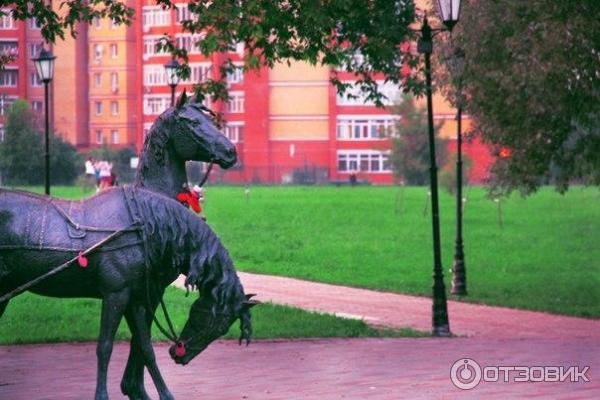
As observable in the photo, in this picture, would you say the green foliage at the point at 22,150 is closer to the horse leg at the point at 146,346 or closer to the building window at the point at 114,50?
the horse leg at the point at 146,346

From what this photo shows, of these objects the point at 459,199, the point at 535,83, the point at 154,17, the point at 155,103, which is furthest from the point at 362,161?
the point at 535,83

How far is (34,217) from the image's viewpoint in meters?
11.1

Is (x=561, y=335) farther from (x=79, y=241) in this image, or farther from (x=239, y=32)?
(x=79, y=241)

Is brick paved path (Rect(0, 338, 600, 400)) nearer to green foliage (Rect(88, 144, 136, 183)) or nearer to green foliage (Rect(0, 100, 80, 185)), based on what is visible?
green foliage (Rect(0, 100, 80, 185))

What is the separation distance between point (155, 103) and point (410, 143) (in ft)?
56.1

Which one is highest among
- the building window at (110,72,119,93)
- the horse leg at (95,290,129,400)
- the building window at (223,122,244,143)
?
the building window at (110,72,119,93)

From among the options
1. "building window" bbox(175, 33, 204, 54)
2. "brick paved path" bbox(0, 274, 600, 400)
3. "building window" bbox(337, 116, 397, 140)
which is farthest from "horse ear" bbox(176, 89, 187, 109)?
"building window" bbox(337, 116, 397, 140)

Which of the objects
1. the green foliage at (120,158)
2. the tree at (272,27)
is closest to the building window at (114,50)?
the green foliage at (120,158)

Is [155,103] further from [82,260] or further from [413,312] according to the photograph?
[82,260]

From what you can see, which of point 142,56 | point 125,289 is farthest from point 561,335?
point 142,56

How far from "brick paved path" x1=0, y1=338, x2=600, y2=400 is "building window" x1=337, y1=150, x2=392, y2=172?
95.7m

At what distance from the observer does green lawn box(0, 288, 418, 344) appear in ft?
61.9

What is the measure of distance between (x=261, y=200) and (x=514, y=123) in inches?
2052

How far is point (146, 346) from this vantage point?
11.4 m
